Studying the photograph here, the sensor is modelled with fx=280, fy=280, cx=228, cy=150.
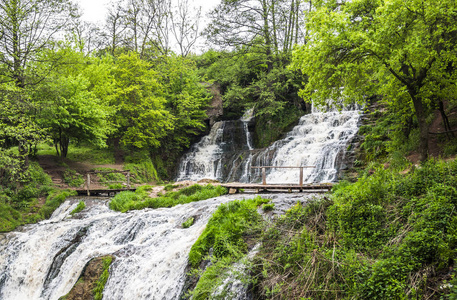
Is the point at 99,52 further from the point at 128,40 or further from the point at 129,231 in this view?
the point at 129,231

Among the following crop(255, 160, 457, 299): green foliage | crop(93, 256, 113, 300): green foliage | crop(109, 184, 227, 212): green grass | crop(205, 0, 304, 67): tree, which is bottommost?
crop(93, 256, 113, 300): green foliage

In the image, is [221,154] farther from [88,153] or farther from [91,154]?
[88,153]

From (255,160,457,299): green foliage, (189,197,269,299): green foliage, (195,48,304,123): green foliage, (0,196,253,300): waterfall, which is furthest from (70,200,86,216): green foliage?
(195,48,304,123): green foliage

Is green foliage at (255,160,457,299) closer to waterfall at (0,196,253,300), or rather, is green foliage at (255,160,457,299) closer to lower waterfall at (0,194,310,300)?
lower waterfall at (0,194,310,300)

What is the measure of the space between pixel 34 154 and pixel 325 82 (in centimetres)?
1673

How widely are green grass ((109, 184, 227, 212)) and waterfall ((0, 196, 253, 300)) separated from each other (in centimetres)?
83

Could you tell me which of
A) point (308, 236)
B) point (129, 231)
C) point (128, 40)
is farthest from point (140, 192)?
point (128, 40)

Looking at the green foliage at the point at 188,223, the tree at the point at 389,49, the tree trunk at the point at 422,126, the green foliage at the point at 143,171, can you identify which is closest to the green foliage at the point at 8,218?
the green foliage at the point at 143,171

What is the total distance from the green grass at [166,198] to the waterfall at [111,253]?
0.83m

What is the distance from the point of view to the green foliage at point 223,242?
15.1ft

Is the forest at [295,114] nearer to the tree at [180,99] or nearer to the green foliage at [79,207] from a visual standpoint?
the tree at [180,99]

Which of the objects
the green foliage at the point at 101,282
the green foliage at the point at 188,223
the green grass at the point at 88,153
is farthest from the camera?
the green grass at the point at 88,153

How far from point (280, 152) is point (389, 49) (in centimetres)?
1086

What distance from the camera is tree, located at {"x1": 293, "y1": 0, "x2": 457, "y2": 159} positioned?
6719mm
